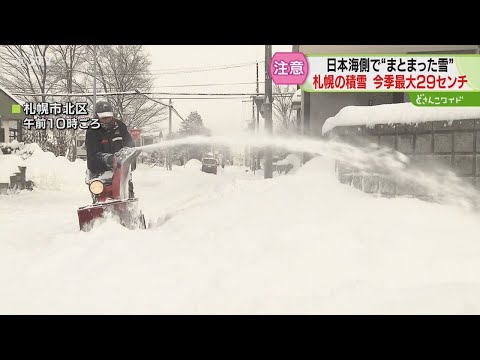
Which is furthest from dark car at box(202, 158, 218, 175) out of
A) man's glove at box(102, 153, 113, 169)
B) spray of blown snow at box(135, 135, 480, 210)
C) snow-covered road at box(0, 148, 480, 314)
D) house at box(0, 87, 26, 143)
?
snow-covered road at box(0, 148, 480, 314)

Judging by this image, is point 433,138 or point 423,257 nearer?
point 423,257

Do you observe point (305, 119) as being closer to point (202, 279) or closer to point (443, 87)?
point (443, 87)

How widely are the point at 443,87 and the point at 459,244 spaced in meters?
1.56

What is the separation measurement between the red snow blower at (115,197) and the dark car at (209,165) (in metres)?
14.4

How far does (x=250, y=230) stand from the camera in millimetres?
4031

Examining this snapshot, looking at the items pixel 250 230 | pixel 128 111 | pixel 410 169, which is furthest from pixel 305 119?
pixel 250 230

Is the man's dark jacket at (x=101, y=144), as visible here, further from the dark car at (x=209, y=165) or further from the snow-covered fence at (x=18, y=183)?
the dark car at (x=209, y=165)

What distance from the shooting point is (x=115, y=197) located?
4477 mm

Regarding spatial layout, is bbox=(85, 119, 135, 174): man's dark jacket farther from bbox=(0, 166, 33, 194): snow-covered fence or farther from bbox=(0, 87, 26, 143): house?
bbox=(0, 166, 33, 194): snow-covered fence

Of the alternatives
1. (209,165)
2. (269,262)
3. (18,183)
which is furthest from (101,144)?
(209,165)

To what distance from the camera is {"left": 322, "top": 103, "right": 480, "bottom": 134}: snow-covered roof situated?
4.07 meters

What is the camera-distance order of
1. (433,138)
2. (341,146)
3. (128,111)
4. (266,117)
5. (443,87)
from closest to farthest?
(443,87) → (433,138) → (341,146) → (128,111) → (266,117)

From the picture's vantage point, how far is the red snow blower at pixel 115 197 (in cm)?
421

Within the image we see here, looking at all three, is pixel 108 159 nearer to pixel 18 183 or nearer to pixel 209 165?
pixel 18 183
